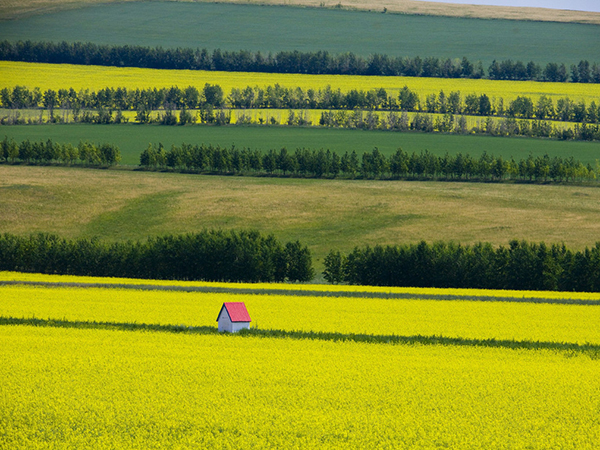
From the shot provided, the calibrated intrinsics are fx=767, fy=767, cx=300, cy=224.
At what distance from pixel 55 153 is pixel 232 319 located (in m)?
109

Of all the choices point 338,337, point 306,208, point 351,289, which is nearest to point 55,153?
point 306,208

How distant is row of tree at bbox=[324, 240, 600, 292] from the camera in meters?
64.1

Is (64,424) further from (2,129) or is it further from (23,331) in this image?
(2,129)

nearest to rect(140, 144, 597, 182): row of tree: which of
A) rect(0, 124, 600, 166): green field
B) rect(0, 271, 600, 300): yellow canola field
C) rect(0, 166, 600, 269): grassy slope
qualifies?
rect(0, 166, 600, 269): grassy slope

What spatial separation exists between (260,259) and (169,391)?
123 ft

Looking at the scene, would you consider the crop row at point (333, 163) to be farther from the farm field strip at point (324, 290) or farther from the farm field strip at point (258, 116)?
the farm field strip at point (324, 290)

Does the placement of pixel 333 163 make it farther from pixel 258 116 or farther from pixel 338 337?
pixel 338 337

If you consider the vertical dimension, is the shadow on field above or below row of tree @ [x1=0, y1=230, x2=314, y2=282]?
above

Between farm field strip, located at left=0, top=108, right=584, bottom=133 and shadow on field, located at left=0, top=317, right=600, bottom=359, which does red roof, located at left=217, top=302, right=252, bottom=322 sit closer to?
shadow on field, located at left=0, top=317, right=600, bottom=359

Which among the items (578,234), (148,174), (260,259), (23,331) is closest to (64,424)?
(23,331)

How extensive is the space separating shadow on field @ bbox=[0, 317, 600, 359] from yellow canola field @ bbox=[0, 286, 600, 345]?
1.16 m

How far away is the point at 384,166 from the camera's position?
133375 mm

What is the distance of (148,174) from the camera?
13300 centimetres

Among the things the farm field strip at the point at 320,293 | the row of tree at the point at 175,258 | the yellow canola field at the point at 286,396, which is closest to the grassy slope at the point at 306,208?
the row of tree at the point at 175,258
